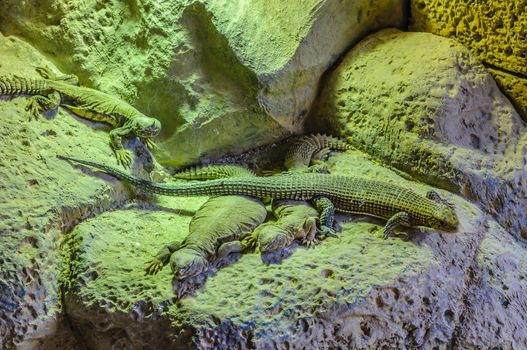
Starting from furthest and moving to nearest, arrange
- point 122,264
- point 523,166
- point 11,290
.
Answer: point 523,166
point 122,264
point 11,290

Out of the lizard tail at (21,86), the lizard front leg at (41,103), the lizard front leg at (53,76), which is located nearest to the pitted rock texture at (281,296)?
the lizard front leg at (41,103)

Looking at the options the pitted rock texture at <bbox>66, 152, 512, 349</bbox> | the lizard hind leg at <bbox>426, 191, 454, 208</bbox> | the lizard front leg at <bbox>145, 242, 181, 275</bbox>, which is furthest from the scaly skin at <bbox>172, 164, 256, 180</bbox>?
the lizard hind leg at <bbox>426, 191, 454, 208</bbox>

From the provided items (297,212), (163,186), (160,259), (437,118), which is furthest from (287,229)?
(437,118)

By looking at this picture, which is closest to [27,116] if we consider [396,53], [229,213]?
[229,213]

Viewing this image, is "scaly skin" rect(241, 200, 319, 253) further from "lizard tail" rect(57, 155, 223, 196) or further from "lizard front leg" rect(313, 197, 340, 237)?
"lizard tail" rect(57, 155, 223, 196)

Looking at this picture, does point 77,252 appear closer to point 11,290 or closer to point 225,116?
point 11,290

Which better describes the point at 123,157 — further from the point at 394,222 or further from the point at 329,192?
the point at 394,222
